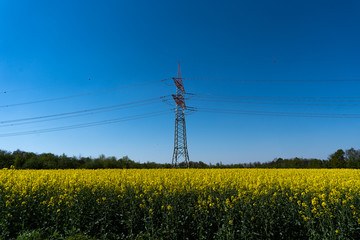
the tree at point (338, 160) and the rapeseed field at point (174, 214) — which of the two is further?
the tree at point (338, 160)

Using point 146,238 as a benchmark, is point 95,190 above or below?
above

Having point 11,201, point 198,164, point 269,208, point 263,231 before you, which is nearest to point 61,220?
point 11,201

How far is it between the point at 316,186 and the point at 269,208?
4.26 meters

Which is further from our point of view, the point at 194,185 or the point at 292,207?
the point at 194,185

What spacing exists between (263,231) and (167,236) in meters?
3.02

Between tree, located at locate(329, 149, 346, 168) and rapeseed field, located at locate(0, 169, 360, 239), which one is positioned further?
tree, located at locate(329, 149, 346, 168)

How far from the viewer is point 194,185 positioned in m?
9.20

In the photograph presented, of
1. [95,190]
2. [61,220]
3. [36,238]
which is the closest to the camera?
[36,238]

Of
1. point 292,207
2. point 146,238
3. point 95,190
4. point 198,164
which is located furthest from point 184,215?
point 198,164

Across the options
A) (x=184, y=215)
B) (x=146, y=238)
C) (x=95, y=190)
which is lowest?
(x=146, y=238)

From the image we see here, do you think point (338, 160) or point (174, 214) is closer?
point (174, 214)

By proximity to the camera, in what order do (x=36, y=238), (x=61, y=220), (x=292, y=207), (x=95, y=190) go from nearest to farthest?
(x=36, y=238) → (x=292, y=207) → (x=61, y=220) → (x=95, y=190)

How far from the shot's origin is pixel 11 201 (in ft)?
25.3

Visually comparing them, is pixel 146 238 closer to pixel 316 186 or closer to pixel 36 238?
pixel 36 238
